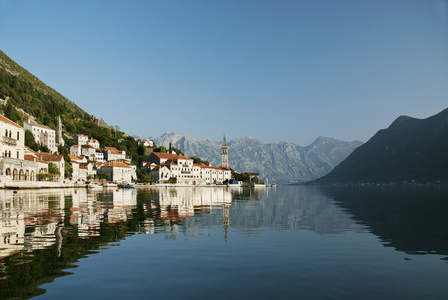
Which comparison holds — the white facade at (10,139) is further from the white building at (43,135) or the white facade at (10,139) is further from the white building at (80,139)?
the white building at (80,139)

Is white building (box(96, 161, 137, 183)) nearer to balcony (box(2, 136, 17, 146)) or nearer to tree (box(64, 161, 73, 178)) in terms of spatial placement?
tree (box(64, 161, 73, 178))

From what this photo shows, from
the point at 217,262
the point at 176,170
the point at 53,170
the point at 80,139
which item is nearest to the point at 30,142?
the point at 53,170

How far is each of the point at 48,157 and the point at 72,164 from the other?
76.7 ft

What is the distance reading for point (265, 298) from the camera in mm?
8477

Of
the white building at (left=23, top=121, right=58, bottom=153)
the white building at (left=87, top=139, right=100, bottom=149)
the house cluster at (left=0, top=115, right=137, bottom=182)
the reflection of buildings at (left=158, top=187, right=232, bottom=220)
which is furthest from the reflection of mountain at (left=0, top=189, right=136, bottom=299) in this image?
the white building at (left=87, top=139, right=100, bottom=149)

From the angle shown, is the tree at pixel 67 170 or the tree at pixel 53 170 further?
the tree at pixel 67 170

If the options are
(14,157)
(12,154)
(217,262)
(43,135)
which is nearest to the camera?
(217,262)

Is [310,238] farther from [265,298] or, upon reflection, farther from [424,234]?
[265,298]

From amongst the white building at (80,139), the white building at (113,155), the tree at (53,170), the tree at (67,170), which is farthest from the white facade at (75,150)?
the tree at (53,170)

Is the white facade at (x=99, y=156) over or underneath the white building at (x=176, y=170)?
over

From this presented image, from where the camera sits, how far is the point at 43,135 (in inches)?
6294

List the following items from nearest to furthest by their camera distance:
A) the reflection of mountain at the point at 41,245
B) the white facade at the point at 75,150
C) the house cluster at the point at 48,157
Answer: the reflection of mountain at the point at 41,245
the house cluster at the point at 48,157
the white facade at the point at 75,150

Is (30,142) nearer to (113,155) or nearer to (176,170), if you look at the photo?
(113,155)

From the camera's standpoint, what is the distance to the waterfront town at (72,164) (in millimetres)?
73188
